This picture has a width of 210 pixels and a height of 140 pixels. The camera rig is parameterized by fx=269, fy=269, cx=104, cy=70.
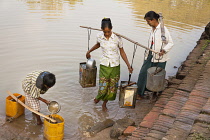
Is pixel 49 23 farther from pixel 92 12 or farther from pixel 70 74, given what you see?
pixel 70 74

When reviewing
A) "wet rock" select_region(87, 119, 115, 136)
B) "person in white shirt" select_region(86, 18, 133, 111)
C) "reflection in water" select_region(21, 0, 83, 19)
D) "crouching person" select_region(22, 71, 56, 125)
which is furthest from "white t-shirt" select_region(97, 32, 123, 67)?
"reflection in water" select_region(21, 0, 83, 19)

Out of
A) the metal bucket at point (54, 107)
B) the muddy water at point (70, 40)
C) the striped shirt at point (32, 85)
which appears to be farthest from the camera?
the muddy water at point (70, 40)

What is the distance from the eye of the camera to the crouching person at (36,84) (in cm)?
387

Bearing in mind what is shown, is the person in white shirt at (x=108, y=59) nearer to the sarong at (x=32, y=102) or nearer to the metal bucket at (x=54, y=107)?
the metal bucket at (x=54, y=107)

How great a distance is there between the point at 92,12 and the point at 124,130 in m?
10.6

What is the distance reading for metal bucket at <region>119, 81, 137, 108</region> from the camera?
15.7 feet

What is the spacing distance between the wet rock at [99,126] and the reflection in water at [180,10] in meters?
9.23

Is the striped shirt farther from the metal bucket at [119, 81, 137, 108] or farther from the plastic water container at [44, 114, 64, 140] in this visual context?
the metal bucket at [119, 81, 137, 108]

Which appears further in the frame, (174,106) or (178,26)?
(178,26)

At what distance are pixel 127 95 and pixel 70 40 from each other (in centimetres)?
497

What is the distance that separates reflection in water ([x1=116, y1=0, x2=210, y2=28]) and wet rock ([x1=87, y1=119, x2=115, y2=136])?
923 cm

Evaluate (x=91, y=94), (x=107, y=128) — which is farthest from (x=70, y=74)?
(x=107, y=128)

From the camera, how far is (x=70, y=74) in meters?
6.75

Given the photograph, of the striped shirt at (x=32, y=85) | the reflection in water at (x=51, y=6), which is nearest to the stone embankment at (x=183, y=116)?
the striped shirt at (x=32, y=85)
